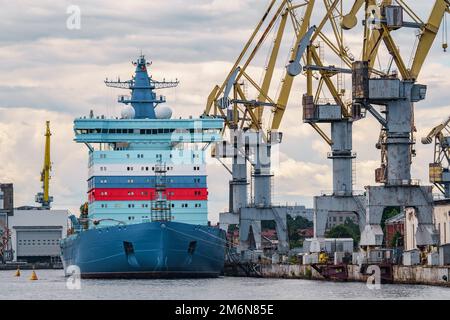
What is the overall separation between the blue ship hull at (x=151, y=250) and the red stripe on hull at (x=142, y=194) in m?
2.26

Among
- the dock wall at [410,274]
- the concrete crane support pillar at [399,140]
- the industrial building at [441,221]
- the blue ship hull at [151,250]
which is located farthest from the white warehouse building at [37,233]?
the concrete crane support pillar at [399,140]

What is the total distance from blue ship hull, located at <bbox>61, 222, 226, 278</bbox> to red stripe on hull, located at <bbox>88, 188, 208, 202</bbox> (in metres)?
2.26

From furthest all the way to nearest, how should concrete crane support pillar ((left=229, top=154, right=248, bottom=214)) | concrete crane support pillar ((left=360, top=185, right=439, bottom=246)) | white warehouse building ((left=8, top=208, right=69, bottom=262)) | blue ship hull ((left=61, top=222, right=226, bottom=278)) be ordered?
white warehouse building ((left=8, top=208, right=69, bottom=262))
concrete crane support pillar ((left=229, top=154, right=248, bottom=214))
blue ship hull ((left=61, top=222, right=226, bottom=278))
concrete crane support pillar ((left=360, top=185, right=439, bottom=246))

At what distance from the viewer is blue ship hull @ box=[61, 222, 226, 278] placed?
81500mm

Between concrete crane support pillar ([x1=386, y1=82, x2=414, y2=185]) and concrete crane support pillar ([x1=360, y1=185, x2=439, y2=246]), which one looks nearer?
concrete crane support pillar ([x1=360, y1=185, x2=439, y2=246])

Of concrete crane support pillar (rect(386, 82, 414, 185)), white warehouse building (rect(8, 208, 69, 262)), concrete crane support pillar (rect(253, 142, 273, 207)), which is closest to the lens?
concrete crane support pillar (rect(386, 82, 414, 185))

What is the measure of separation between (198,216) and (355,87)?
56.3ft

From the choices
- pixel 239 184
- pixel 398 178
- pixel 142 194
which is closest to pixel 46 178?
pixel 239 184

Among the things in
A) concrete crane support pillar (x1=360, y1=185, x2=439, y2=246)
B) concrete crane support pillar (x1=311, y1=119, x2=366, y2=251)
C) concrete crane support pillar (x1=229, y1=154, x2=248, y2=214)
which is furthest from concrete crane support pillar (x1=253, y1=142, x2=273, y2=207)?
concrete crane support pillar (x1=360, y1=185, x2=439, y2=246)

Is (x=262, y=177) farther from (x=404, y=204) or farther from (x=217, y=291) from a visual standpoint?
(x=217, y=291)

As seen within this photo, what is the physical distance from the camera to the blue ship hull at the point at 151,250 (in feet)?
267

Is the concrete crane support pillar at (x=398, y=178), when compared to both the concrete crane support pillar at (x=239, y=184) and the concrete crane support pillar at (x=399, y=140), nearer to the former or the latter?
the concrete crane support pillar at (x=399, y=140)

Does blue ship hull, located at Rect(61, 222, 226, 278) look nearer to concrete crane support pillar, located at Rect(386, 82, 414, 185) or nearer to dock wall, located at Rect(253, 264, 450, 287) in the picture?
dock wall, located at Rect(253, 264, 450, 287)
